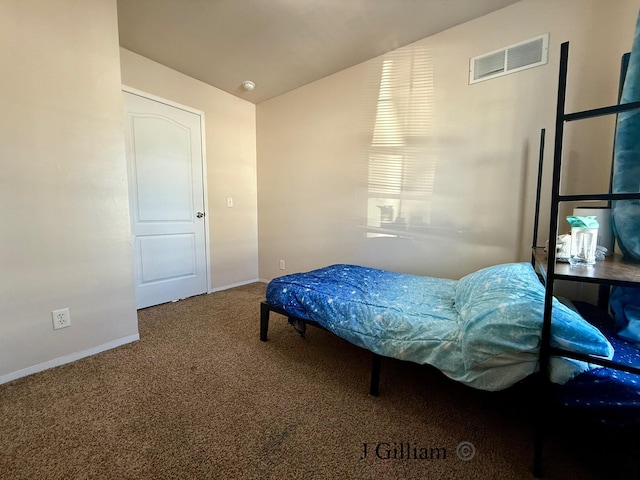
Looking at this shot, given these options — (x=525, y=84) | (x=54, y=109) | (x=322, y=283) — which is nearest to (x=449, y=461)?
(x=322, y=283)

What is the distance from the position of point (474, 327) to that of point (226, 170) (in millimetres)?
3164

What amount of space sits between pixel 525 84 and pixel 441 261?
143cm

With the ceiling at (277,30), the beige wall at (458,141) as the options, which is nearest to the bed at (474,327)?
the beige wall at (458,141)

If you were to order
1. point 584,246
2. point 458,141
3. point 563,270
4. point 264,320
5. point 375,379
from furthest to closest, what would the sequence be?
point 458,141, point 264,320, point 375,379, point 584,246, point 563,270

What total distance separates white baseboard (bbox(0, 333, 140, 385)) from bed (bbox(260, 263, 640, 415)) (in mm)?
1149

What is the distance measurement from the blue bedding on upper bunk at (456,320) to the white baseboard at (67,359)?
44.8 inches

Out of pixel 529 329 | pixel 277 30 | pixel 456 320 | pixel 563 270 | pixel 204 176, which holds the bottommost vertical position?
pixel 456 320

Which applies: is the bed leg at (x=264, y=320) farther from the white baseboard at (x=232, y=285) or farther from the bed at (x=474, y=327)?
the white baseboard at (x=232, y=285)

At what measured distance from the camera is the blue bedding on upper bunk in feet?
3.28

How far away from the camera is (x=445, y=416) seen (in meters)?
1.33

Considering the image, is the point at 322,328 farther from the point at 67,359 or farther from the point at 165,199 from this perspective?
the point at 165,199

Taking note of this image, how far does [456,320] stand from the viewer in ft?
4.39

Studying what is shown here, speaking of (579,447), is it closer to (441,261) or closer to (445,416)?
(445,416)

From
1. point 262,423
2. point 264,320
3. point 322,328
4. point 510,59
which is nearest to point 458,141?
point 510,59
